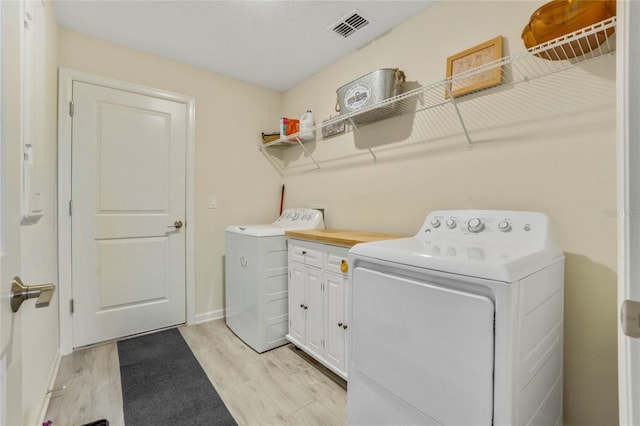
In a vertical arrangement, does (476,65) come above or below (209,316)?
above

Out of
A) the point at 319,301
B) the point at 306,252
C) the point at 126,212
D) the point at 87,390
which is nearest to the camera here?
the point at 87,390

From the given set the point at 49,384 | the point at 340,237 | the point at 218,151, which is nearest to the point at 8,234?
the point at 340,237

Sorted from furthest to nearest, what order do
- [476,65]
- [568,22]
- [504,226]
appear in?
[476,65]
[504,226]
[568,22]

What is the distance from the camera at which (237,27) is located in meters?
2.03

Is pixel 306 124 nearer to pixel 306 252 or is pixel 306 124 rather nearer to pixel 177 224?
pixel 306 252

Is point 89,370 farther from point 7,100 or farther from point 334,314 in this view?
point 7,100

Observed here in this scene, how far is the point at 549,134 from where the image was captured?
1.34 metres

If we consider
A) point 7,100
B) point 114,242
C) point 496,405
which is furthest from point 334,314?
point 114,242

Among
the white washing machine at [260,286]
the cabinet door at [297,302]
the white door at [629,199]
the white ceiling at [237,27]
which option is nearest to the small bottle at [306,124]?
the white ceiling at [237,27]

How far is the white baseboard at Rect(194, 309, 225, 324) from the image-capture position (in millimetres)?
2627

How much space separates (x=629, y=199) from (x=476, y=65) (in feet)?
4.41

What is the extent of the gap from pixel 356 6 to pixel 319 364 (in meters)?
2.37

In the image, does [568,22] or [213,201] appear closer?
[568,22]

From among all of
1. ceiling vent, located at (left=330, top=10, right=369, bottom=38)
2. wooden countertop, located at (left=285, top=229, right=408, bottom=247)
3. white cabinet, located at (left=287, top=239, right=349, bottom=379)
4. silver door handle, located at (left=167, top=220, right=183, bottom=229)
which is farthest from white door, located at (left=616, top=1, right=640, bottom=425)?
silver door handle, located at (left=167, top=220, right=183, bottom=229)
